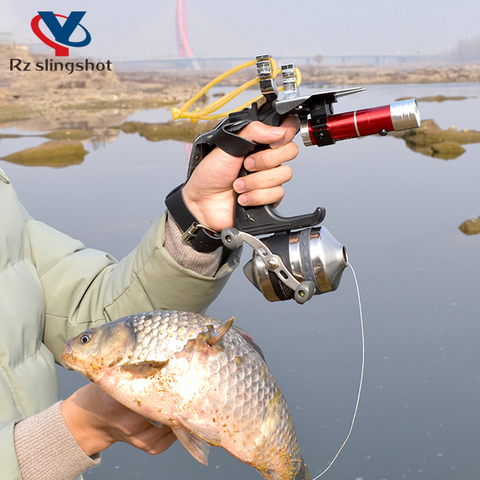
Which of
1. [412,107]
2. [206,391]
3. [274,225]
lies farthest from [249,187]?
[206,391]

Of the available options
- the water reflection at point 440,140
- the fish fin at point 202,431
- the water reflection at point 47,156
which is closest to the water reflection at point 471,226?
the water reflection at point 440,140

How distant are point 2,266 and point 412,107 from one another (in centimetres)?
101

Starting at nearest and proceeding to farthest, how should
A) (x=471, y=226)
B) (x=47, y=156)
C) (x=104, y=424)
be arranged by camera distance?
(x=104, y=424) < (x=471, y=226) < (x=47, y=156)

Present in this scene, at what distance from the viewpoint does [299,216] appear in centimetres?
112

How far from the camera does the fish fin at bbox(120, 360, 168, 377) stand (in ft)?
2.74

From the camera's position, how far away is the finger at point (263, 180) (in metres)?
1.15

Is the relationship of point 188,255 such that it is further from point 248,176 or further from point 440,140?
point 440,140

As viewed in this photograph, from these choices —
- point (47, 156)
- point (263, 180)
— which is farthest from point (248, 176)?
point (47, 156)

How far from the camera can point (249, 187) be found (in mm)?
1170

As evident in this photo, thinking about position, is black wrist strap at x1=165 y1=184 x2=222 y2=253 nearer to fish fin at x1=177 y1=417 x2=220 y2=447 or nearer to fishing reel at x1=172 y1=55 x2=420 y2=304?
fishing reel at x1=172 y1=55 x2=420 y2=304

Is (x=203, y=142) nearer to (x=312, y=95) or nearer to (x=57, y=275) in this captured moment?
(x=312, y=95)

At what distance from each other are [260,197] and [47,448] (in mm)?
685

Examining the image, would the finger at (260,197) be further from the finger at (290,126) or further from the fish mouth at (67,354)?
the fish mouth at (67,354)

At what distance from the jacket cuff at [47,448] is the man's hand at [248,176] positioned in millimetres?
558
